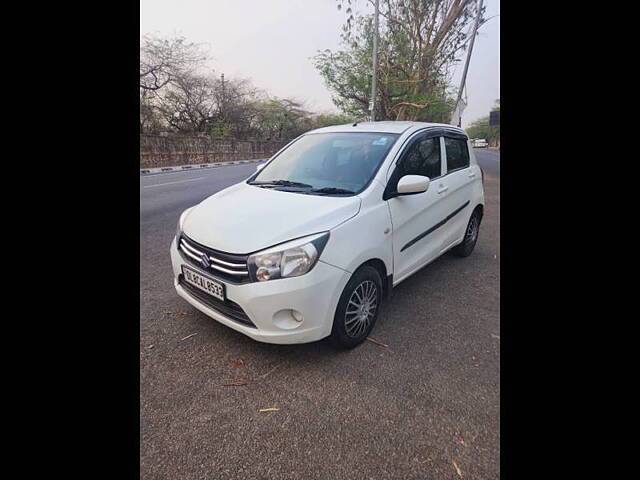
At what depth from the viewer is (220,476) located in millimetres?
1378

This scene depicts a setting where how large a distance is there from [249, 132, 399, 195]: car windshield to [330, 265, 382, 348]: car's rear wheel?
68cm

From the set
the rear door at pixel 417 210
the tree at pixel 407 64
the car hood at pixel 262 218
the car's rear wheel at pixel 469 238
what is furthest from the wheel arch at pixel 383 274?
the tree at pixel 407 64

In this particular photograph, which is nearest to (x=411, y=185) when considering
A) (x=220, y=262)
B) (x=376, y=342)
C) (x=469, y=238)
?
(x=376, y=342)

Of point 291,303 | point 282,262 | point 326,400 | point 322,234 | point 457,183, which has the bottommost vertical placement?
point 326,400

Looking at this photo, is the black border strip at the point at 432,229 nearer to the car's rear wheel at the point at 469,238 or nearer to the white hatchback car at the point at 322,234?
the white hatchback car at the point at 322,234

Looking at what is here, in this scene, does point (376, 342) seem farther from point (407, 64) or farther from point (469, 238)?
point (407, 64)

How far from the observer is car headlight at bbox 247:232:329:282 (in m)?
Result: 1.86

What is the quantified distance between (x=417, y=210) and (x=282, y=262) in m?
1.41

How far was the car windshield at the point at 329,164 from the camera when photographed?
99.5 inches

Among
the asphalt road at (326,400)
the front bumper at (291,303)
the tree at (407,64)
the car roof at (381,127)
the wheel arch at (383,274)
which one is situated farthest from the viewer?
the tree at (407,64)

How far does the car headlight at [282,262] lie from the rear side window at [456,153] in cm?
220

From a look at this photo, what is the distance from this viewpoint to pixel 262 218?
6.97ft
